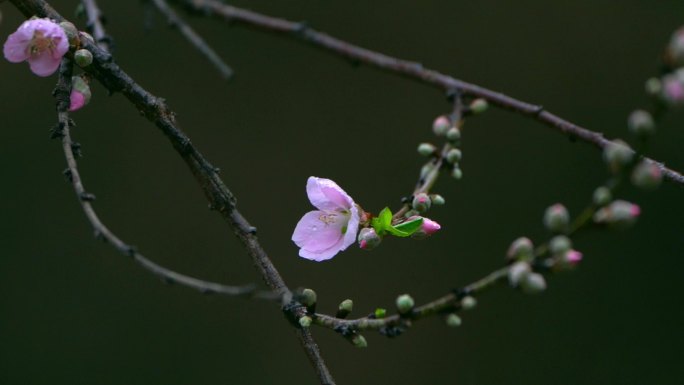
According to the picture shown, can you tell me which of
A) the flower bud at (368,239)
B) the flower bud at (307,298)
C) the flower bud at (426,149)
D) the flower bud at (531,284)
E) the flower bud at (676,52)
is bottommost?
the flower bud at (531,284)

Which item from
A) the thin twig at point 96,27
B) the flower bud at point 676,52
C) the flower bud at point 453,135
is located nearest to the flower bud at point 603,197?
the flower bud at point 676,52

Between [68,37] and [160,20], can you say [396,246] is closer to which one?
[160,20]

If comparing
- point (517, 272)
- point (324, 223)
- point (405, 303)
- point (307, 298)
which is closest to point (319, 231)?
point (324, 223)

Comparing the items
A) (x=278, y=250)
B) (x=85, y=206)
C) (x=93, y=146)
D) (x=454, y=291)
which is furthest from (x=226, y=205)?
(x=93, y=146)

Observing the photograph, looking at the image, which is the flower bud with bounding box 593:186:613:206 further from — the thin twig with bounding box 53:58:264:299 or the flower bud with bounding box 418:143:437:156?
the flower bud with bounding box 418:143:437:156

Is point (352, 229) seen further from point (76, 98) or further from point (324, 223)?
point (76, 98)

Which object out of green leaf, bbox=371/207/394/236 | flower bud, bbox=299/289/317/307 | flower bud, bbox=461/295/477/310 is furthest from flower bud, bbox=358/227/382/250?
flower bud, bbox=461/295/477/310

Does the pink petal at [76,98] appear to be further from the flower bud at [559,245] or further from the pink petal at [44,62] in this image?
the flower bud at [559,245]
